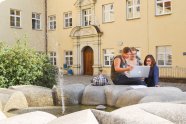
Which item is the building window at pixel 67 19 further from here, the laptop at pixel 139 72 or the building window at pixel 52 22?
the laptop at pixel 139 72

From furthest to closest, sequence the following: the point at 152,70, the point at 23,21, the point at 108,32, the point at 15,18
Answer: the point at 23,21, the point at 15,18, the point at 108,32, the point at 152,70

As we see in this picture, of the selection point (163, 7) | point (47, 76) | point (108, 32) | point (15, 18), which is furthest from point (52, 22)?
point (47, 76)

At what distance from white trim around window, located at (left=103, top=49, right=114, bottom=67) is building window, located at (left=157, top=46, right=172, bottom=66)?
4.36 m

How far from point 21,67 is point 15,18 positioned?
20.0 metres

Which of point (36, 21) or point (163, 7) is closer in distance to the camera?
point (163, 7)

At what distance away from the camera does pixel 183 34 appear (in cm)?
2188

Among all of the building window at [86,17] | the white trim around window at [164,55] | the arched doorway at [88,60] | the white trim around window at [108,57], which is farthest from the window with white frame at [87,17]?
the white trim around window at [164,55]

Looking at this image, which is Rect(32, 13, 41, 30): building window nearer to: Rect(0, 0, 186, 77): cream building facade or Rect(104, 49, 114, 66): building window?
Rect(0, 0, 186, 77): cream building facade

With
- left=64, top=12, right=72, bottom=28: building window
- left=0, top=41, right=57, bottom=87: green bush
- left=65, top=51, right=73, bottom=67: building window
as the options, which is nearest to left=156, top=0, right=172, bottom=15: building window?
left=64, top=12, right=72, bottom=28: building window

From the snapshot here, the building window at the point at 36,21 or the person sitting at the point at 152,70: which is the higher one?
the building window at the point at 36,21

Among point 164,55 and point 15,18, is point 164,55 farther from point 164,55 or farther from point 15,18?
point 15,18

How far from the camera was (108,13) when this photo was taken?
2733 centimetres

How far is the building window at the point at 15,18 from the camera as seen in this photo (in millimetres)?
30136

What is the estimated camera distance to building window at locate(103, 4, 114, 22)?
27.0 meters
